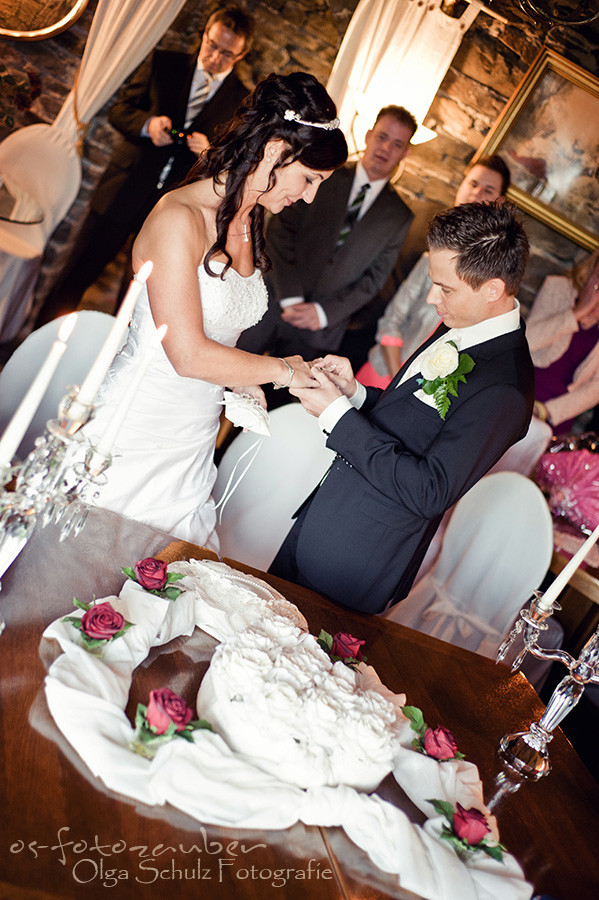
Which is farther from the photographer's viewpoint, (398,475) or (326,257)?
(326,257)

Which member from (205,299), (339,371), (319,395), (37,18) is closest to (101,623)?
(319,395)

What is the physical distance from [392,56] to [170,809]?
438 centimetres

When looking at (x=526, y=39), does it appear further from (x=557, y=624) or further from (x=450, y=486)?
(x=450, y=486)

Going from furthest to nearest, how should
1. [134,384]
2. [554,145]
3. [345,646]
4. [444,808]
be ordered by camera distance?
[554,145]
[345,646]
[444,808]
[134,384]

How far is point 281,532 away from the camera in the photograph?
2.56 meters

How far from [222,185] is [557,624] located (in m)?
2.58

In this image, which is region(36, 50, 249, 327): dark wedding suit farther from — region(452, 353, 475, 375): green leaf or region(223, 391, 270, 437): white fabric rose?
region(452, 353, 475, 375): green leaf

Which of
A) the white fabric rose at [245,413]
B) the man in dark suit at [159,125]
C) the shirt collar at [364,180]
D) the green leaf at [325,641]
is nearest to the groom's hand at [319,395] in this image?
the white fabric rose at [245,413]

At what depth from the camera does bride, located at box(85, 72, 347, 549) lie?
200 centimetres

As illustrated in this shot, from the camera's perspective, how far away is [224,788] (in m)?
1.07

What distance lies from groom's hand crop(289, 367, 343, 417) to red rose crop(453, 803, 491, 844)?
1.17m

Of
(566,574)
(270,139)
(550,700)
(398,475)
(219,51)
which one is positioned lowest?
(550,700)

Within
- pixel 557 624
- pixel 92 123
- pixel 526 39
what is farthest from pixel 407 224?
pixel 557 624

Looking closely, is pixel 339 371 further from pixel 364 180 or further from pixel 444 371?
pixel 364 180
